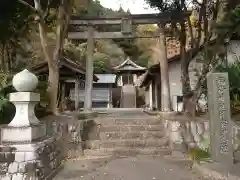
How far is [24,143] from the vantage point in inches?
220

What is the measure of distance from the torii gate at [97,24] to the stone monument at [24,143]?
5743 mm

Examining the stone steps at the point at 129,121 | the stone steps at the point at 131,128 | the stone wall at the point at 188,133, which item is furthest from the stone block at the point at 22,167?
the stone wall at the point at 188,133

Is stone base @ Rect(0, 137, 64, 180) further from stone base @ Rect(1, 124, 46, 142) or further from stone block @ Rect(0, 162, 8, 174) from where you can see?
stone base @ Rect(1, 124, 46, 142)

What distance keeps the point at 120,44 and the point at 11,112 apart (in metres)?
31.9

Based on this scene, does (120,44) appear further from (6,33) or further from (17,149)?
(17,149)

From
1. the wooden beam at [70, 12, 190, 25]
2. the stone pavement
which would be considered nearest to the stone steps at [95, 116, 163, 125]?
the stone pavement

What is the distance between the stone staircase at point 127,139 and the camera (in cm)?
872

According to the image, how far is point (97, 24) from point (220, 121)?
26.1 ft

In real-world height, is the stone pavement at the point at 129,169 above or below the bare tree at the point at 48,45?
below

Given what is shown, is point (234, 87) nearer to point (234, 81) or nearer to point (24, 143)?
point (234, 81)

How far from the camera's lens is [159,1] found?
483 inches

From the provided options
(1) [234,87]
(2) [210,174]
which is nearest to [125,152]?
(2) [210,174]

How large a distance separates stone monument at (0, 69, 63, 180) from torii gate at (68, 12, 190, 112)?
5.74 meters

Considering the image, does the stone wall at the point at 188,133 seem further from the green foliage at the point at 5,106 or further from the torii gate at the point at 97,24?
the green foliage at the point at 5,106
